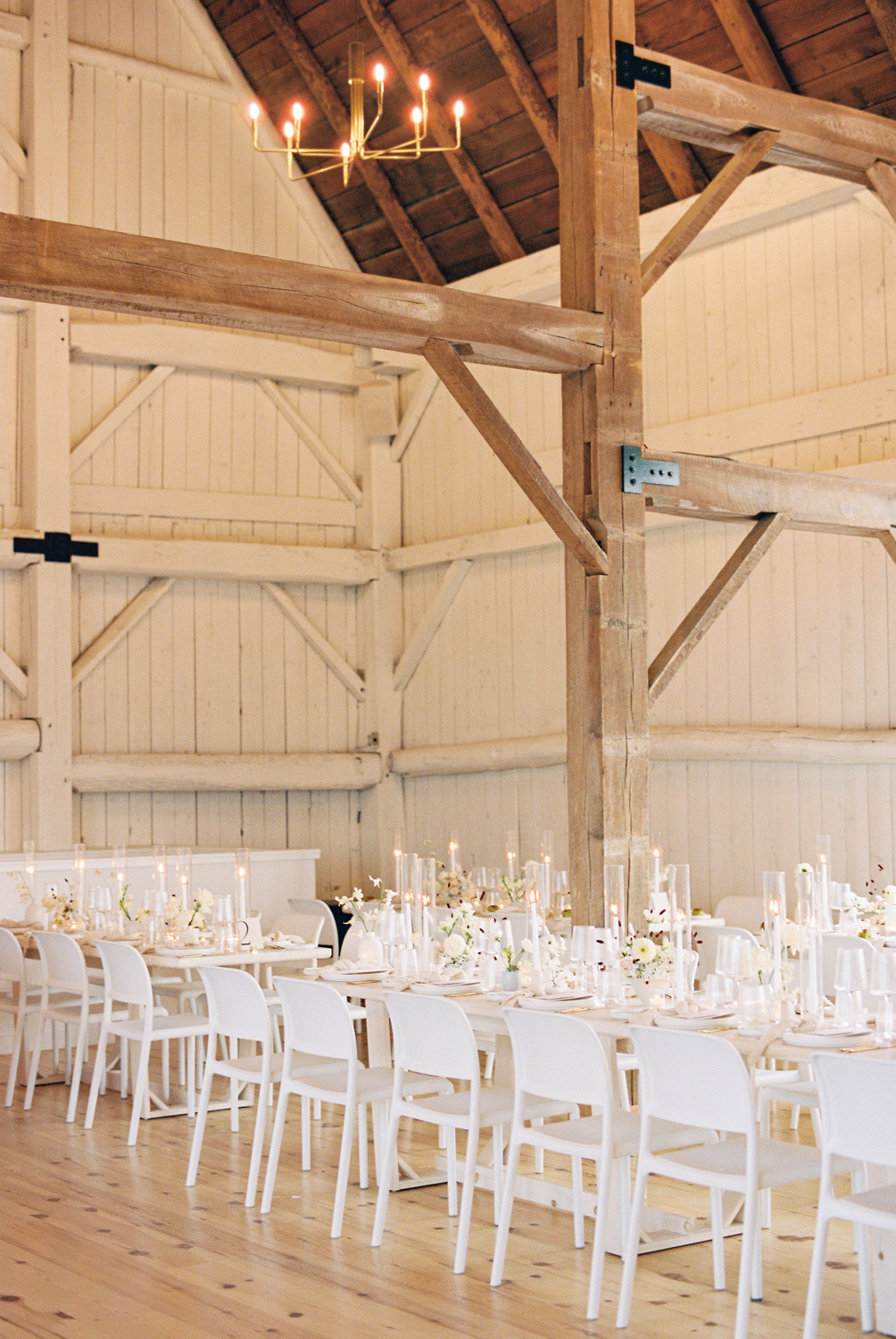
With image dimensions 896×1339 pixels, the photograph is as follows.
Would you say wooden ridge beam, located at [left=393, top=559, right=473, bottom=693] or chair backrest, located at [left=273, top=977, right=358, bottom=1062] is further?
wooden ridge beam, located at [left=393, top=559, right=473, bottom=693]

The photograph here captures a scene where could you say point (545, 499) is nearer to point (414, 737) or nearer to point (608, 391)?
point (608, 391)

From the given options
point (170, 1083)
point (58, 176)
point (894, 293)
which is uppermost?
point (58, 176)

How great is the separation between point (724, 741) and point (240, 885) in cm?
378

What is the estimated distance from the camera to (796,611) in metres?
9.61

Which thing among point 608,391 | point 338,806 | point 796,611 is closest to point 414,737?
point 338,806

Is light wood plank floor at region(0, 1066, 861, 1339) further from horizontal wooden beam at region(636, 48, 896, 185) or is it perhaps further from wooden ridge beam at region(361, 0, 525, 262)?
wooden ridge beam at region(361, 0, 525, 262)

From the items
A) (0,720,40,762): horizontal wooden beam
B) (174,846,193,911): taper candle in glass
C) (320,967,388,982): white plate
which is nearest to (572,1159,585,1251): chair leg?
(320,967,388,982): white plate

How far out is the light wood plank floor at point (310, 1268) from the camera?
4289 mm

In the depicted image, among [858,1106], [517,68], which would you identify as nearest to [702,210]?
[517,68]

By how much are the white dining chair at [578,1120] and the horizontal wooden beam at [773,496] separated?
10.9ft

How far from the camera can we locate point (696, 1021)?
15.9 feet

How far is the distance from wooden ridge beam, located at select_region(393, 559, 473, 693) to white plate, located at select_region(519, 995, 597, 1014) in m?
6.86

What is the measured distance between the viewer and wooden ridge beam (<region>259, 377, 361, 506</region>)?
1230 centimetres

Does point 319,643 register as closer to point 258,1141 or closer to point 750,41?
point 750,41
